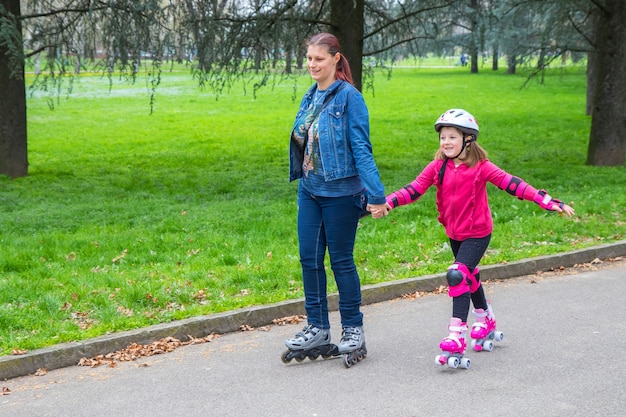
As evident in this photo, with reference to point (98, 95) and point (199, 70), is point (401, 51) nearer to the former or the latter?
point (199, 70)

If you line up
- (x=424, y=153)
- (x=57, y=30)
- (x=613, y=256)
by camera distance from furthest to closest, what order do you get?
(x=424, y=153)
(x=57, y=30)
(x=613, y=256)

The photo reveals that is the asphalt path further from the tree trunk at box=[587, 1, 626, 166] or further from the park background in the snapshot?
the tree trunk at box=[587, 1, 626, 166]

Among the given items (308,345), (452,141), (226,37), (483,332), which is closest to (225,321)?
(308,345)

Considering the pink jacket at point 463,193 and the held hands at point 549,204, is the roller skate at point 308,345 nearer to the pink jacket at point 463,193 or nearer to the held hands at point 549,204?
the pink jacket at point 463,193

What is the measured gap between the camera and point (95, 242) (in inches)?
357

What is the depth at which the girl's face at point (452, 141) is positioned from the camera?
5172 millimetres

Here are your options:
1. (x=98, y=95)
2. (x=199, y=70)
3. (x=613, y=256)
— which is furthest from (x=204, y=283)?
(x=98, y=95)

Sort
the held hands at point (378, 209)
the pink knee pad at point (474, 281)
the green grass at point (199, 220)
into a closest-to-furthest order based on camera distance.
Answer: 1. the held hands at point (378, 209)
2. the pink knee pad at point (474, 281)
3. the green grass at point (199, 220)

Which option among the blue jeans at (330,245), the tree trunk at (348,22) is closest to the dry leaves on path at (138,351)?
the blue jeans at (330,245)

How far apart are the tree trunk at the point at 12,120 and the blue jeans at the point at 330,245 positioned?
9.79m

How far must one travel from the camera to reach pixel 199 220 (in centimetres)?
1032

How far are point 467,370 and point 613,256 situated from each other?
13.1 feet

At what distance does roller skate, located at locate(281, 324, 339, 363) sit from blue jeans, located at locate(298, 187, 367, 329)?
0.06m

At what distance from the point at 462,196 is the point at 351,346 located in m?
1.17
